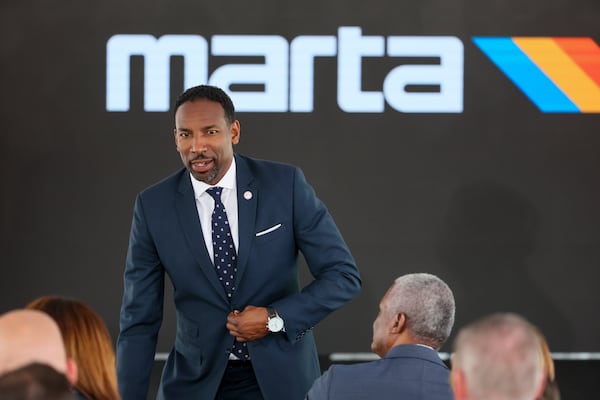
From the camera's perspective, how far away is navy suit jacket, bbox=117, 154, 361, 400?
305cm

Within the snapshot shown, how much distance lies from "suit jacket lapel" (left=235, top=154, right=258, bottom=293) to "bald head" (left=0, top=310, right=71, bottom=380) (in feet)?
4.49

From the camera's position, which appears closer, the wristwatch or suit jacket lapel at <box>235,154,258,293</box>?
the wristwatch

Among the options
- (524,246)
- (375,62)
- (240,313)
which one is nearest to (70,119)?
(375,62)

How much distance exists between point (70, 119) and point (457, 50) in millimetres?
2192

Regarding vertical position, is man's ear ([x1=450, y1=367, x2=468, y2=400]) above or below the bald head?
below

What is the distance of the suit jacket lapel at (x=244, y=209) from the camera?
307 centimetres

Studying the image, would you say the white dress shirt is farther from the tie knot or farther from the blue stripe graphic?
the blue stripe graphic

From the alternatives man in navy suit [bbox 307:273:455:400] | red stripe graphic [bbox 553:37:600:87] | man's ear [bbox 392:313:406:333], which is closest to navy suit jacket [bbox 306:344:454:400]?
man in navy suit [bbox 307:273:455:400]

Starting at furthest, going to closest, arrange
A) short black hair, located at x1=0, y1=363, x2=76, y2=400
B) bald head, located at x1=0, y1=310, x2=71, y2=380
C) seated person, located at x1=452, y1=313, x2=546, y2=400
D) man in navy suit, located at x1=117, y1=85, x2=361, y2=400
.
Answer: man in navy suit, located at x1=117, y1=85, x2=361, y2=400 → seated person, located at x1=452, y1=313, x2=546, y2=400 → bald head, located at x1=0, y1=310, x2=71, y2=380 → short black hair, located at x1=0, y1=363, x2=76, y2=400

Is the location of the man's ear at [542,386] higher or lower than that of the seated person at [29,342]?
lower

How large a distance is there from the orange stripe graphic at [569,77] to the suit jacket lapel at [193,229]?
3.14 metres

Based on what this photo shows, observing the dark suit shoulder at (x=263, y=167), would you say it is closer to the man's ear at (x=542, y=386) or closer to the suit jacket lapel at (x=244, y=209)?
the suit jacket lapel at (x=244, y=209)

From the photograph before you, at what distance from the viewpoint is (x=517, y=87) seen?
18.8 ft

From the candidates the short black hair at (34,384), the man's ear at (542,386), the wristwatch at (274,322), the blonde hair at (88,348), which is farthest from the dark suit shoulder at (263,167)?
the short black hair at (34,384)
